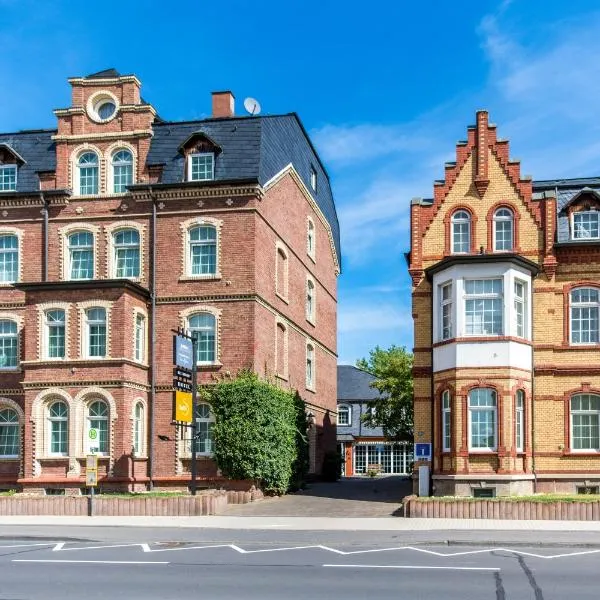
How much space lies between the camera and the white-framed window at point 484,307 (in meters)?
32.0

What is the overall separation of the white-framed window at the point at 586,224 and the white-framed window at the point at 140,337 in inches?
630

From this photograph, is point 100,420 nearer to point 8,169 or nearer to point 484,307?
point 8,169

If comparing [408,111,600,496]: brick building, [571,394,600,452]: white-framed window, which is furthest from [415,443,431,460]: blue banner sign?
[571,394,600,452]: white-framed window

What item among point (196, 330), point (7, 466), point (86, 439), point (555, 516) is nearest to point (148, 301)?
point (196, 330)

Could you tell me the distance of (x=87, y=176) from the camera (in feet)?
130

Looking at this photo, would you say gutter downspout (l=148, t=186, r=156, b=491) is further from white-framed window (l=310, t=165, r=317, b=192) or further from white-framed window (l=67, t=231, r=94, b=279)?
white-framed window (l=310, t=165, r=317, b=192)

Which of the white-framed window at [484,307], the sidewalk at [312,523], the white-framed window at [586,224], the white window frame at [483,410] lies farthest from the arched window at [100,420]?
the white-framed window at [586,224]

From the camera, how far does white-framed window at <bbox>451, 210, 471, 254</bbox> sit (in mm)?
33906

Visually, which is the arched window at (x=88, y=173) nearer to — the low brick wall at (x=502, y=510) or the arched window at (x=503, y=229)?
the arched window at (x=503, y=229)

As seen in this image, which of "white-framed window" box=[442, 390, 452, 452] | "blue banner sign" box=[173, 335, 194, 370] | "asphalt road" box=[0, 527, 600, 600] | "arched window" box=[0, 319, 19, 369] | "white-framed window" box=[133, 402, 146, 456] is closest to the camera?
"asphalt road" box=[0, 527, 600, 600]

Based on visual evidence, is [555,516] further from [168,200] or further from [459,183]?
[168,200]

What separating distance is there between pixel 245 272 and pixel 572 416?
12.7 m

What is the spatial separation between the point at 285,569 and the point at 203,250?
2284cm

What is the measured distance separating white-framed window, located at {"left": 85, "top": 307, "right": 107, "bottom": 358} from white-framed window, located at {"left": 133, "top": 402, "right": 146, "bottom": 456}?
99.3 inches
